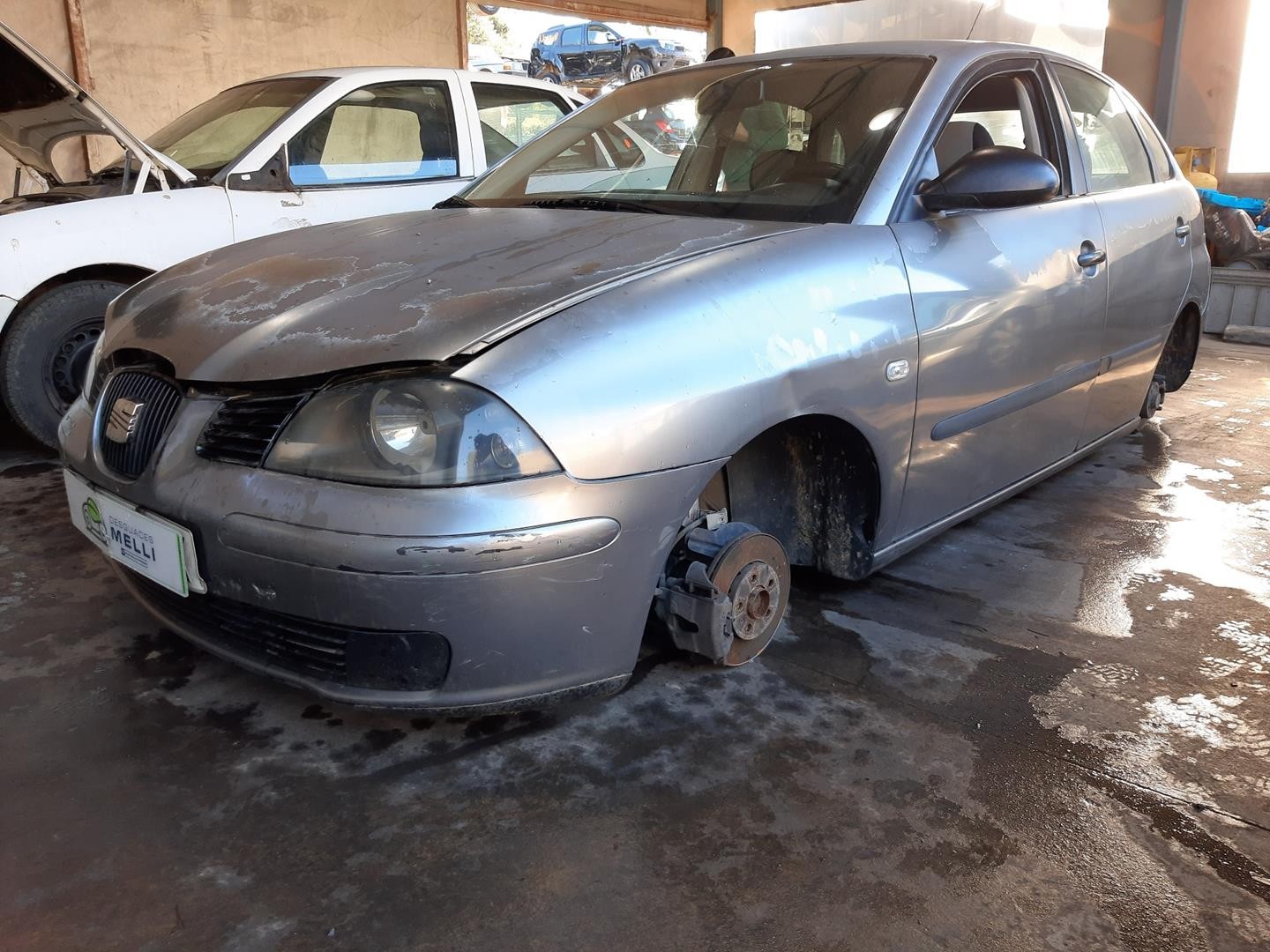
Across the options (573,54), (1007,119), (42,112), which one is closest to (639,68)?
(573,54)

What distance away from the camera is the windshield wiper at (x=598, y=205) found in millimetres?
2400

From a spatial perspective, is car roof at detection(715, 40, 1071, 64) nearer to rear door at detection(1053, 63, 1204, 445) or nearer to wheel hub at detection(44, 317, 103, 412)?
rear door at detection(1053, 63, 1204, 445)

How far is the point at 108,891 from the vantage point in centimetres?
152

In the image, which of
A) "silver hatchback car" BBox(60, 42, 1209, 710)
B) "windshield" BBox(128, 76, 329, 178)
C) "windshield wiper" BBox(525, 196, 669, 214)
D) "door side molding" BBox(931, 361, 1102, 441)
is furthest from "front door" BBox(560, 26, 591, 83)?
"door side molding" BBox(931, 361, 1102, 441)

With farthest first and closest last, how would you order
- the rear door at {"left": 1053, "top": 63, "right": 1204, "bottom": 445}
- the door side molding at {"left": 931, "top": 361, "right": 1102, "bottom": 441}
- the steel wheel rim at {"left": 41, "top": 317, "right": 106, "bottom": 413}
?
the steel wheel rim at {"left": 41, "top": 317, "right": 106, "bottom": 413} → the rear door at {"left": 1053, "top": 63, "right": 1204, "bottom": 445} → the door side molding at {"left": 931, "top": 361, "right": 1102, "bottom": 441}

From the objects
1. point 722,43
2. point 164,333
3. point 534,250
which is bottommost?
point 164,333

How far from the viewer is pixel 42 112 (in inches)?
154

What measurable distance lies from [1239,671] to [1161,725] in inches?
15.1

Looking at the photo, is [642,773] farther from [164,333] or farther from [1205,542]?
[1205,542]

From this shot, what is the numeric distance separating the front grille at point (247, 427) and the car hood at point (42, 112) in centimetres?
245

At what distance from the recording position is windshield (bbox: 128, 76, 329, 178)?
14.0 ft

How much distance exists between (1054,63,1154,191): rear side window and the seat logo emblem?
2773mm

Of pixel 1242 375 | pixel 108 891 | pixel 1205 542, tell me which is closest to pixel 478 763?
pixel 108 891

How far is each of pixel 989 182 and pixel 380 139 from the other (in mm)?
3175
